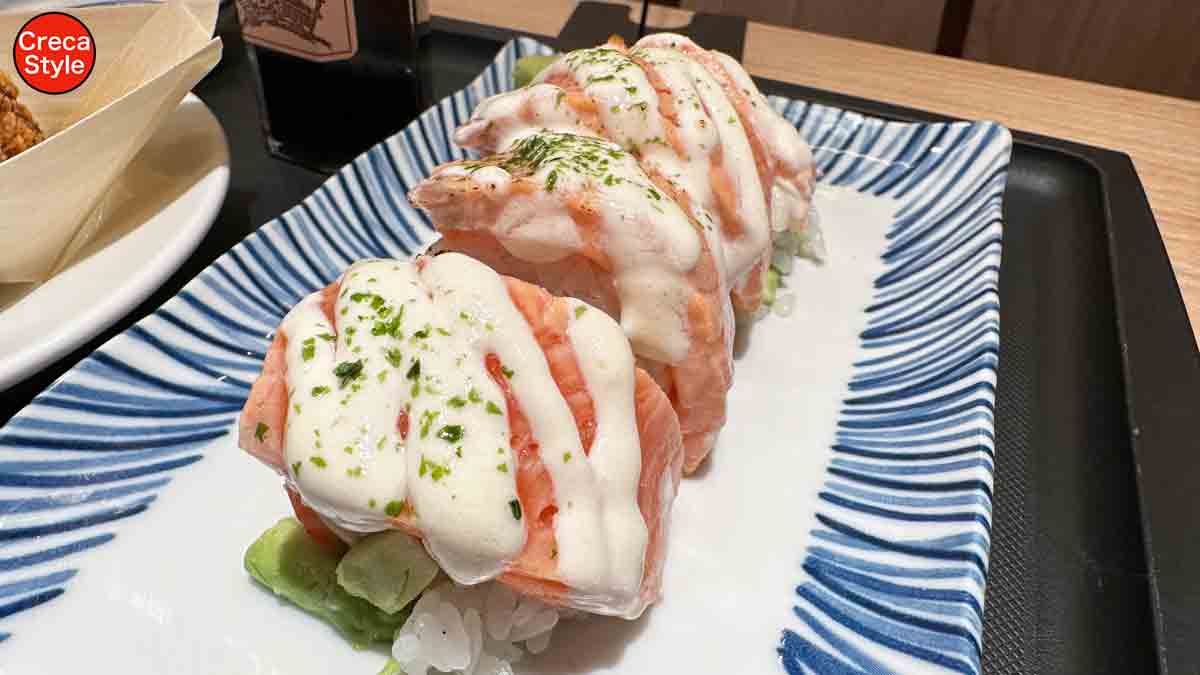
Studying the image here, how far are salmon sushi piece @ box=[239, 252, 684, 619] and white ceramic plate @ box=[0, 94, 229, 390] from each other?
561mm

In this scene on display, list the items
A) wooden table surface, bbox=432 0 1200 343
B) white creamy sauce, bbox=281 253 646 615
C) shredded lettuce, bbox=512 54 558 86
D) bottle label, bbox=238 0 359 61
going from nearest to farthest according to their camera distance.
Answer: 1. white creamy sauce, bbox=281 253 646 615
2. bottle label, bbox=238 0 359 61
3. shredded lettuce, bbox=512 54 558 86
4. wooden table surface, bbox=432 0 1200 343

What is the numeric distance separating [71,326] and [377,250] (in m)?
0.79

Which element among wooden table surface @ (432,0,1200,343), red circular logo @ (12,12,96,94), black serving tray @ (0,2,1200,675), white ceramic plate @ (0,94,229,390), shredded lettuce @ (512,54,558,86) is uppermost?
red circular logo @ (12,12,96,94)

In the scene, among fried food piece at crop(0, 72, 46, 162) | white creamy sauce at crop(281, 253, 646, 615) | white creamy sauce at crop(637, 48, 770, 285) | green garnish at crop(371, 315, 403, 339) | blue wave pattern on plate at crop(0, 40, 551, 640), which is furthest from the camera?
fried food piece at crop(0, 72, 46, 162)

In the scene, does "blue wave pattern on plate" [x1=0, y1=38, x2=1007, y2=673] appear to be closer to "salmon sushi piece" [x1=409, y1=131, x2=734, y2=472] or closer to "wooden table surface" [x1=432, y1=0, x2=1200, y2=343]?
"salmon sushi piece" [x1=409, y1=131, x2=734, y2=472]

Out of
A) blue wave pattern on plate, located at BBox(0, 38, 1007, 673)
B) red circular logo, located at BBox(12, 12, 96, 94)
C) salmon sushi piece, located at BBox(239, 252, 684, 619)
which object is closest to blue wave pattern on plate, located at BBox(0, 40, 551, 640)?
blue wave pattern on plate, located at BBox(0, 38, 1007, 673)

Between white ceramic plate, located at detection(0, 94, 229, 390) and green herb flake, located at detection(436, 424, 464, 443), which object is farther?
white ceramic plate, located at detection(0, 94, 229, 390)

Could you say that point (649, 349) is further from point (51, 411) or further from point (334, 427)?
point (51, 411)

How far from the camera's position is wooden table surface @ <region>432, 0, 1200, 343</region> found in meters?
3.11

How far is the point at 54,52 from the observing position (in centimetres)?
236

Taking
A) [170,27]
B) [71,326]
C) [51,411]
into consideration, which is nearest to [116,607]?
[51,411]

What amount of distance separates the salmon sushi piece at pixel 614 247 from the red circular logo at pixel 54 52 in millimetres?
1323

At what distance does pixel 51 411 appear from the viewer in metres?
1.53

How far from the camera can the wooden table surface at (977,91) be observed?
3107mm
